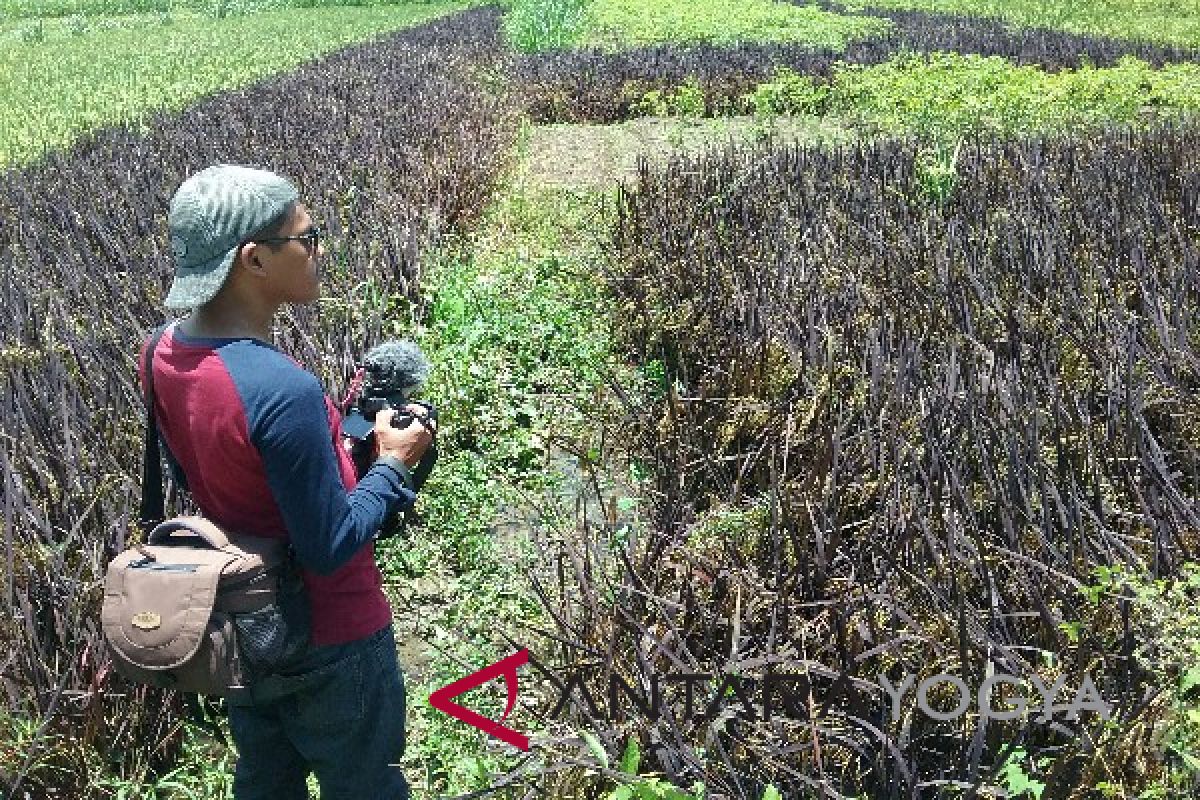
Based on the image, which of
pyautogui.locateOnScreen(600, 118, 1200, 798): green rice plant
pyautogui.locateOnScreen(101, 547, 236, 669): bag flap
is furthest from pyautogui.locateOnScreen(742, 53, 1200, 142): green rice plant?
pyautogui.locateOnScreen(101, 547, 236, 669): bag flap

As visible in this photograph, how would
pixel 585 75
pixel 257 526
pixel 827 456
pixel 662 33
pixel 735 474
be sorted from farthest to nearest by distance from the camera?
pixel 662 33 < pixel 585 75 < pixel 735 474 < pixel 827 456 < pixel 257 526

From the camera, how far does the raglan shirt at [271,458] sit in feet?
5.10

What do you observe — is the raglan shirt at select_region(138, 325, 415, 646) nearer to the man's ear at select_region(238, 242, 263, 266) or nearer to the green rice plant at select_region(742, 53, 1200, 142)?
the man's ear at select_region(238, 242, 263, 266)

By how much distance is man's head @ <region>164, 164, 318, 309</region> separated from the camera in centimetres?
158

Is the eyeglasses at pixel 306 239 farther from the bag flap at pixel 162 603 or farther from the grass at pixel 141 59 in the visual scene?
the grass at pixel 141 59

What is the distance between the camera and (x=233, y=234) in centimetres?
159

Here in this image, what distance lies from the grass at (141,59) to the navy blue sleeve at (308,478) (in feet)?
26.1

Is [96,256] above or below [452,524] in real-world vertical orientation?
above

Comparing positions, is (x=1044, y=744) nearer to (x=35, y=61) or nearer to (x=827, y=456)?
(x=827, y=456)

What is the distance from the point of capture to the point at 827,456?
2789 millimetres

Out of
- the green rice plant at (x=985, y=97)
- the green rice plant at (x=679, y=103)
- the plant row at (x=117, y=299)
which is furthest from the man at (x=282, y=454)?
the green rice plant at (x=679, y=103)

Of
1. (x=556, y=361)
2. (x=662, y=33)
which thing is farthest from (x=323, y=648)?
(x=662, y=33)

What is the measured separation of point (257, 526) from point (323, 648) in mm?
242

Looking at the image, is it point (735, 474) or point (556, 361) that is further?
point (556, 361)
